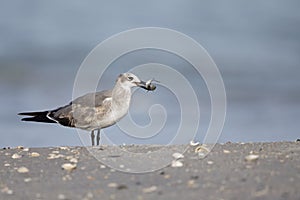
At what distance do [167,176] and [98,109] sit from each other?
3.50 m

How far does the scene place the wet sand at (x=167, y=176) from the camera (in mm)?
4727

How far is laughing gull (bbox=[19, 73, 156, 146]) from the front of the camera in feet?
28.9

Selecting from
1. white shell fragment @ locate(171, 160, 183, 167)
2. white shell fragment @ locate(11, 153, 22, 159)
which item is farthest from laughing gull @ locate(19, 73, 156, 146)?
white shell fragment @ locate(171, 160, 183, 167)

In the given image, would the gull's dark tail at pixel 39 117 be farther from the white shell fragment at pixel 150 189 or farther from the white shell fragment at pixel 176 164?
the white shell fragment at pixel 150 189

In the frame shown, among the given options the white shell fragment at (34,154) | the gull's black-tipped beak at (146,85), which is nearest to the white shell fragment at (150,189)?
the white shell fragment at (34,154)

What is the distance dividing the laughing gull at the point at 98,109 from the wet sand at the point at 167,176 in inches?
57.7

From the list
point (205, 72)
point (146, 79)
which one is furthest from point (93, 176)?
point (205, 72)

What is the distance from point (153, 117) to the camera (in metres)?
8.88

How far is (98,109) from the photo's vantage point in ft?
28.8

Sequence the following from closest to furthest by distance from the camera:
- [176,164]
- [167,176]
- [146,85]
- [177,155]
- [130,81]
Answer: [167,176] → [176,164] → [177,155] → [146,85] → [130,81]

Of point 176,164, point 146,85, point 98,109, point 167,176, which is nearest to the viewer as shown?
point 167,176

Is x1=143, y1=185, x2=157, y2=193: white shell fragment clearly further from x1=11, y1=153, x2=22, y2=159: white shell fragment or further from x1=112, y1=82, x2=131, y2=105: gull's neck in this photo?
x1=112, y1=82, x2=131, y2=105: gull's neck

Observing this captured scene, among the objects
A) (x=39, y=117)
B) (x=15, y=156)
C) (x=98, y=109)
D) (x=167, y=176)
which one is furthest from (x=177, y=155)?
(x=39, y=117)

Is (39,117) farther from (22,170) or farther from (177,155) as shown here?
(177,155)
